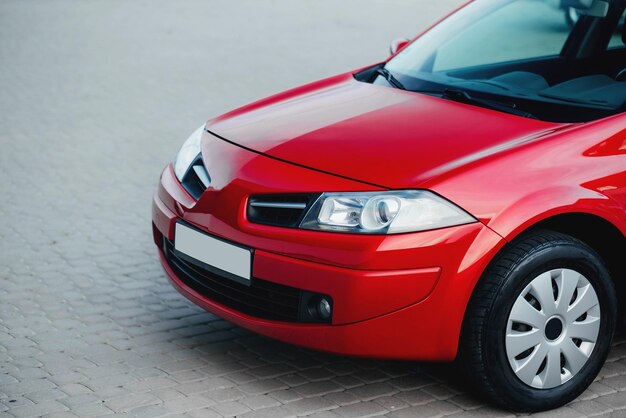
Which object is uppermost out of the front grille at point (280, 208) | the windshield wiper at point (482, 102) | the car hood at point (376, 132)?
the windshield wiper at point (482, 102)

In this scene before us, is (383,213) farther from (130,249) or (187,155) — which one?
(130,249)

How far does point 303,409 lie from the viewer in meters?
4.10

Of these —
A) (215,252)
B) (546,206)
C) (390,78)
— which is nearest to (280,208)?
Answer: (215,252)

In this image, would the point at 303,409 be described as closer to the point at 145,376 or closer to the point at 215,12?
the point at 145,376

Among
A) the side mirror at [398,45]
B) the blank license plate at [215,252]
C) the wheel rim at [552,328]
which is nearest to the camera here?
the wheel rim at [552,328]

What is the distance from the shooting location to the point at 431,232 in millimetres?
3738

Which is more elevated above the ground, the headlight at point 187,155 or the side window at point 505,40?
Result: the side window at point 505,40

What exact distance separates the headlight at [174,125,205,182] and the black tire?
1484mm

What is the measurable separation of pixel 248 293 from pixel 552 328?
118cm

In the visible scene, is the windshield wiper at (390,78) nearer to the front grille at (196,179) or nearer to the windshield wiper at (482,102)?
the windshield wiper at (482,102)

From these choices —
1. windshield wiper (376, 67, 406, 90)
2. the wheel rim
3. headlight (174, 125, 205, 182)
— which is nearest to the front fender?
the wheel rim

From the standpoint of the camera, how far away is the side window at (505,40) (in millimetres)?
5199

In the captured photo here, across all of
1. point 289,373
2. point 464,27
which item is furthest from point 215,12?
point 289,373

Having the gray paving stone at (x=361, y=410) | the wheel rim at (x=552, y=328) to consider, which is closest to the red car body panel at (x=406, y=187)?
the wheel rim at (x=552, y=328)
